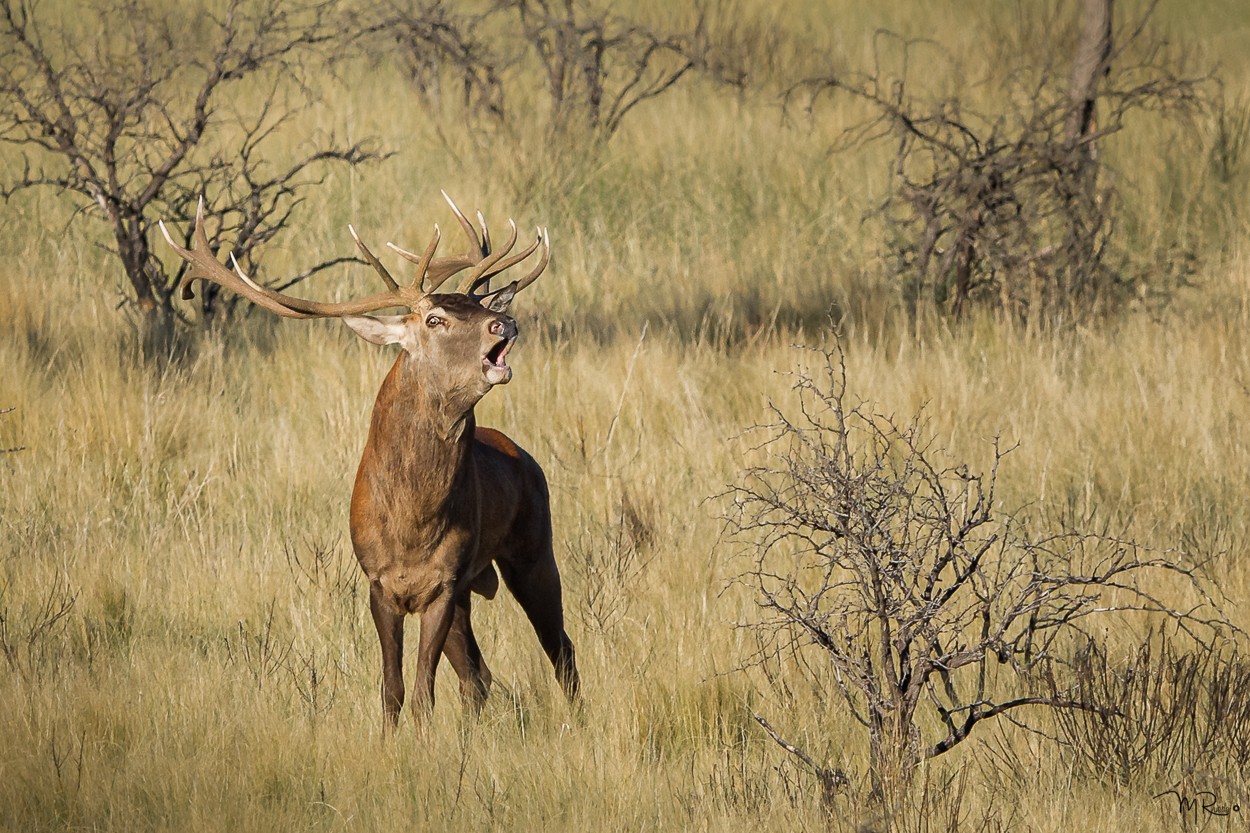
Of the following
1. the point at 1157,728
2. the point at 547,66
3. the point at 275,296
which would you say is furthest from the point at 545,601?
the point at 547,66

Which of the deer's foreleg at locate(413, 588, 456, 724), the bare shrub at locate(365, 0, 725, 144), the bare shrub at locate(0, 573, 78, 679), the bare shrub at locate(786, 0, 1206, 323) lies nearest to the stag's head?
the deer's foreleg at locate(413, 588, 456, 724)

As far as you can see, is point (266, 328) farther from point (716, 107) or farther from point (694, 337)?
point (716, 107)

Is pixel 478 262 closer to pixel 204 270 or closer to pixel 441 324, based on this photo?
pixel 441 324

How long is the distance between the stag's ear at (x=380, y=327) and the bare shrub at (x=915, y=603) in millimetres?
966

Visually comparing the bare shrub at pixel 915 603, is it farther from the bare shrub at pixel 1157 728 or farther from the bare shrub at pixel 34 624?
the bare shrub at pixel 34 624

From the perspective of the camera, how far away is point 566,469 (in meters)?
6.25

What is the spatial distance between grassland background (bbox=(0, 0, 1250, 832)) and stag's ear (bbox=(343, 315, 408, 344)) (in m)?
1.03

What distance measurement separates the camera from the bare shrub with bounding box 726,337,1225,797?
3633mm

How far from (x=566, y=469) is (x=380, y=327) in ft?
7.93

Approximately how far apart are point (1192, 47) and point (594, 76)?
7743 millimetres

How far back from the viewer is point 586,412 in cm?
684

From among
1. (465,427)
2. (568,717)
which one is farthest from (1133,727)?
(465,427)

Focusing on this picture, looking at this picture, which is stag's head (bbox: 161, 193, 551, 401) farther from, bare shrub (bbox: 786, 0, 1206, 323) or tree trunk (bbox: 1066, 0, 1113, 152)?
tree trunk (bbox: 1066, 0, 1113, 152)

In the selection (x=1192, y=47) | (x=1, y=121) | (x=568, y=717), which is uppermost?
(x=1192, y=47)
